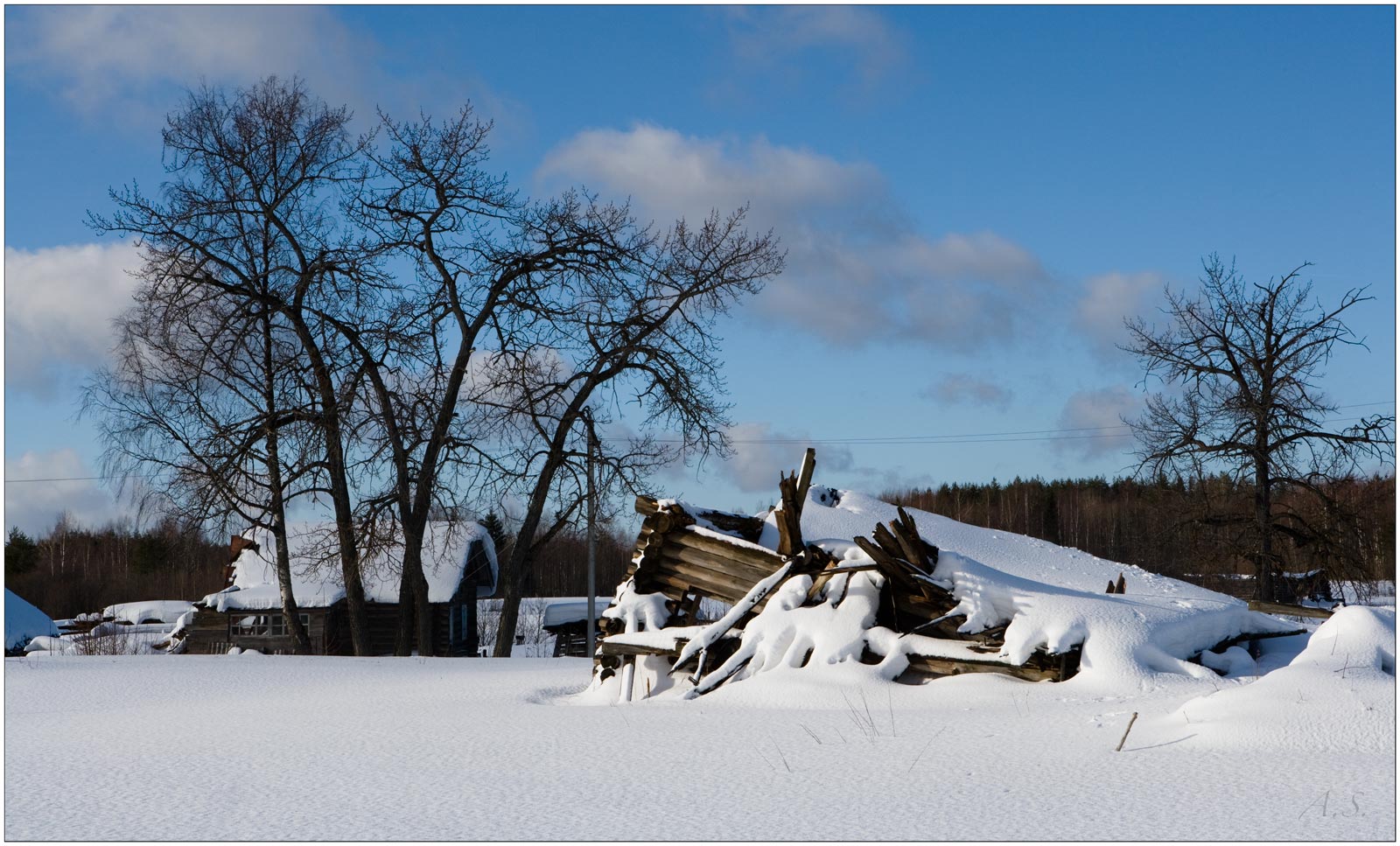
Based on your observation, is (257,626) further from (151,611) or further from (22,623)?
(151,611)

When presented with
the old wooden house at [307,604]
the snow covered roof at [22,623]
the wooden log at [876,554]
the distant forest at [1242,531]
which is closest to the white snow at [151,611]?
the snow covered roof at [22,623]

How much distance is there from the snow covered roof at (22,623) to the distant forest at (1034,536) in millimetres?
4924

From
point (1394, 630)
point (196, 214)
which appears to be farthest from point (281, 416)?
point (1394, 630)

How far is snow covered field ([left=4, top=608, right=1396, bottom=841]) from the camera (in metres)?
5.42

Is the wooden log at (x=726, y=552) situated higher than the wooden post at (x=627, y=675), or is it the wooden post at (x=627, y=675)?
the wooden log at (x=726, y=552)

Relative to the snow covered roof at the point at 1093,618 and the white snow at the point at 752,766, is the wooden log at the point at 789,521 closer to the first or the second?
the snow covered roof at the point at 1093,618

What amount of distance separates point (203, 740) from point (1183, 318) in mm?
21577

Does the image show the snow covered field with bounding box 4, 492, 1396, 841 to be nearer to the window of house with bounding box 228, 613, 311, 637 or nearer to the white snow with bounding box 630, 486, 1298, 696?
the white snow with bounding box 630, 486, 1298, 696

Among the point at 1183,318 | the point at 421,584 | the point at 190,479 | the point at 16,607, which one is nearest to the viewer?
the point at 190,479

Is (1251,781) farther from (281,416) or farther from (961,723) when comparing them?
(281,416)

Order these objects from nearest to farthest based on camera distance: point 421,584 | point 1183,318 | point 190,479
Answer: point 190,479 → point 421,584 → point 1183,318

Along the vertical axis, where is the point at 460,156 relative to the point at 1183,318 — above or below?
above

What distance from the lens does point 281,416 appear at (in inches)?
828

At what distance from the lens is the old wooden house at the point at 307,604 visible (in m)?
27.2
